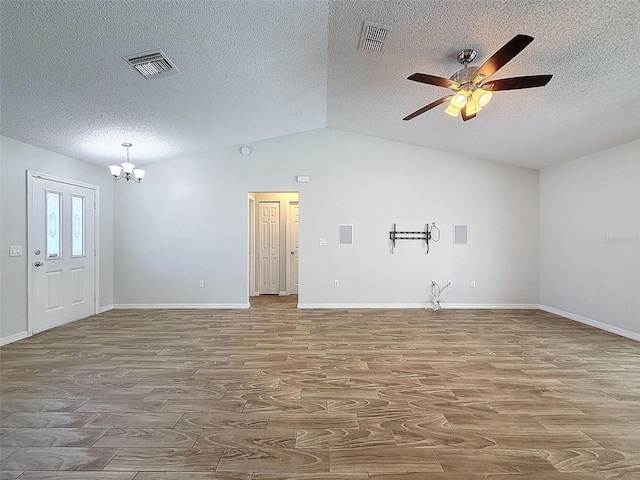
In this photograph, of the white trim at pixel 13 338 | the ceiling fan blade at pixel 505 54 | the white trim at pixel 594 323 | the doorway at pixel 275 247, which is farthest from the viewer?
the doorway at pixel 275 247

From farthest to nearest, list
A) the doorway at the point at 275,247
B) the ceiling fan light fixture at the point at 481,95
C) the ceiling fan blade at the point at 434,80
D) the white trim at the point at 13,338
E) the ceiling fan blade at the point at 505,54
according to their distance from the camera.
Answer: the doorway at the point at 275,247, the white trim at the point at 13,338, the ceiling fan light fixture at the point at 481,95, the ceiling fan blade at the point at 434,80, the ceiling fan blade at the point at 505,54

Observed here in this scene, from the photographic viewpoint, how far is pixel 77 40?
2.58m

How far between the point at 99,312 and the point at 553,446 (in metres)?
6.36

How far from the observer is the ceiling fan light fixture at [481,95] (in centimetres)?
281

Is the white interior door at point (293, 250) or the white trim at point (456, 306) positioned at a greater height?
the white interior door at point (293, 250)

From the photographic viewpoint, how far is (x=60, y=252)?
189 inches

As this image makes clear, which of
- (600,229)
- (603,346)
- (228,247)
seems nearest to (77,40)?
(228,247)

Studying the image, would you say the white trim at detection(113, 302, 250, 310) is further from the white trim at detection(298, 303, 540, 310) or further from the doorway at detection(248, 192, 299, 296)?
the doorway at detection(248, 192, 299, 296)

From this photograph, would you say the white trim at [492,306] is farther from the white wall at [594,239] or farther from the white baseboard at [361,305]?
the white baseboard at [361,305]

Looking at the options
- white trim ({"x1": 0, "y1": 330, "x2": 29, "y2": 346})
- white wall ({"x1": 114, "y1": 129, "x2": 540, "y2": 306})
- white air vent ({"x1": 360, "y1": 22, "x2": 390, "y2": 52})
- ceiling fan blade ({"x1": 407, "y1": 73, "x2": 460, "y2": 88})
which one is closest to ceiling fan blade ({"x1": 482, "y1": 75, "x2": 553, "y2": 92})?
ceiling fan blade ({"x1": 407, "y1": 73, "x2": 460, "y2": 88})

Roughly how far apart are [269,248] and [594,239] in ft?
19.8

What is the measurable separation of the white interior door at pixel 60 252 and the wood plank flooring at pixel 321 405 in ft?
1.85

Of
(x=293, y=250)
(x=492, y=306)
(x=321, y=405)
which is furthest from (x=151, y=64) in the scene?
(x=492, y=306)

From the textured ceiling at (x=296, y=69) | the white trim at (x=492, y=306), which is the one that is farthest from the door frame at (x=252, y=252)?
the white trim at (x=492, y=306)
